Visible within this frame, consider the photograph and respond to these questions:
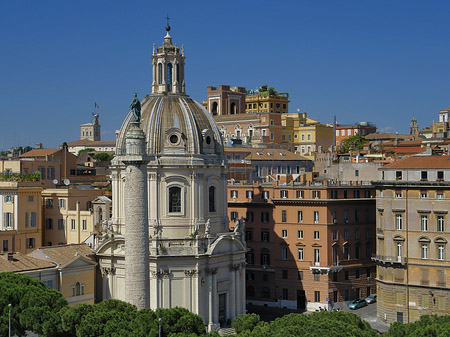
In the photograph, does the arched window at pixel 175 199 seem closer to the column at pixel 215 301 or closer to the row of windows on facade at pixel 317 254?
the column at pixel 215 301

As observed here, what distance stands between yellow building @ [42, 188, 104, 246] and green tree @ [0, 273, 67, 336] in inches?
922

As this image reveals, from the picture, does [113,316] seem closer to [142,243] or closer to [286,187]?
[142,243]

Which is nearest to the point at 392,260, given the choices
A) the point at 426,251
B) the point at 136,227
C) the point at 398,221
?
the point at 426,251

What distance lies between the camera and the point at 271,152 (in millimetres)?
115625

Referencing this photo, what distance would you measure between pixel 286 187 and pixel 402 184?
561 inches

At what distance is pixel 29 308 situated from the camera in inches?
2168

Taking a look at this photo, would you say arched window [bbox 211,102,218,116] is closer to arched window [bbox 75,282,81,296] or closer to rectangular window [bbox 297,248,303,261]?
rectangular window [bbox 297,248,303,261]

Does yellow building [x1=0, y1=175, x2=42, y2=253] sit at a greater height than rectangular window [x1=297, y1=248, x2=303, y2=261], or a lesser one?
greater

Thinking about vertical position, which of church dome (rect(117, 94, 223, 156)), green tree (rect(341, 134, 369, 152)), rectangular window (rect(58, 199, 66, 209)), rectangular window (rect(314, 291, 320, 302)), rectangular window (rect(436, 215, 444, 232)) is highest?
green tree (rect(341, 134, 369, 152))

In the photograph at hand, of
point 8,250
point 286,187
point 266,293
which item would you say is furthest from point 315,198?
point 8,250

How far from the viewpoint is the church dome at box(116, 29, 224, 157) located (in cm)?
7544

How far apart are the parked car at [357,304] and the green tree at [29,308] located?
35046 millimetres

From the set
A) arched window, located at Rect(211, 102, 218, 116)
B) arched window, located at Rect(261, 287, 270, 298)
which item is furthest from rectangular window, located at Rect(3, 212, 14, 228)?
arched window, located at Rect(211, 102, 218, 116)

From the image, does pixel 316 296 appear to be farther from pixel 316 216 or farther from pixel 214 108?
pixel 214 108
